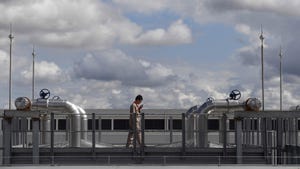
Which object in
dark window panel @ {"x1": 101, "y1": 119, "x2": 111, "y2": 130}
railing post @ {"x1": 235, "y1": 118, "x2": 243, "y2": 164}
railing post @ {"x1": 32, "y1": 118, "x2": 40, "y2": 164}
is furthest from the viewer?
dark window panel @ {"x1": 101, "y1": 119, "x2": 111, "y2": 130}

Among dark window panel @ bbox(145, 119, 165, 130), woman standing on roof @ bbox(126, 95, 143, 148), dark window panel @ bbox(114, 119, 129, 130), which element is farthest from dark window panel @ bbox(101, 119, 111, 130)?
woman standing on roof @ bbox(126, 95, 143, 148)

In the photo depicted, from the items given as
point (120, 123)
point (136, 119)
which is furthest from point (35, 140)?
point (120, 123)

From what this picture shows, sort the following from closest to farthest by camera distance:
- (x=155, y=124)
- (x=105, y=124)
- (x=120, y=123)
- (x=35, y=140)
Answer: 1. (x=35, y=140)
2. (x=120, y=123)
3. (x=105, y=124)
4. (x=155, y=124)

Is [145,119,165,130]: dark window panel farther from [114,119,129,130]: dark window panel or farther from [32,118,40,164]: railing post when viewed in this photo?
[32,118,40,164]: railing post

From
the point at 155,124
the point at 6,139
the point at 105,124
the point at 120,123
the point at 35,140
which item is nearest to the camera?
the point at 35,140

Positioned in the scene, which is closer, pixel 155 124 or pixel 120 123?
pixel 120 123

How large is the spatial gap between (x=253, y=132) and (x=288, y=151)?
2.72 meters

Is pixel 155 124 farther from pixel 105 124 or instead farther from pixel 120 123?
pixel 105 124

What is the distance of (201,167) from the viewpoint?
2992 centimetres

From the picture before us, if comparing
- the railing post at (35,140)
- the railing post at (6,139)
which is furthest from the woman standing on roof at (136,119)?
the railing post at (6,139)

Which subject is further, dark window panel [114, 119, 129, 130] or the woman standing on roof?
dark window panel [114, 119, 129, 130]

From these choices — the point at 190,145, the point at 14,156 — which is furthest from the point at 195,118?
the point at 14,156

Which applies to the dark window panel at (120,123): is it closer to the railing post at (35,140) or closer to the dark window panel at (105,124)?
the dark window panel at (105,124)

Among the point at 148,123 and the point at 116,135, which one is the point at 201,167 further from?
the point at 148,123
